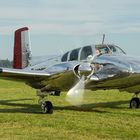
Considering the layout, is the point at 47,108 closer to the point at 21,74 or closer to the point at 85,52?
the point at 21,74

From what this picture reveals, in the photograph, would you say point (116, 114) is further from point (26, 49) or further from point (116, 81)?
A: point (26, 49)

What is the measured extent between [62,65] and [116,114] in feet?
9.17

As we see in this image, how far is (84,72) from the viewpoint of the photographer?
15.0 m

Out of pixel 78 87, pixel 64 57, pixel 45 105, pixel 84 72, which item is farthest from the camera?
pixel 64 57

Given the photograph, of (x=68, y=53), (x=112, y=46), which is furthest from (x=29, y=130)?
(x=112, y=46)

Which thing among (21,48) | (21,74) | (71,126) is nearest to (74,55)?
(21,74)

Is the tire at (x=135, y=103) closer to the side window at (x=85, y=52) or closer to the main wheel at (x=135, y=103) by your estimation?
the main wheel at (x=135, y=103)

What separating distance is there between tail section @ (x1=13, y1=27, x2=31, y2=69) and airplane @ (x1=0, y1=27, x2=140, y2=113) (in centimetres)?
508

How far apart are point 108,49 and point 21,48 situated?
7775 mm

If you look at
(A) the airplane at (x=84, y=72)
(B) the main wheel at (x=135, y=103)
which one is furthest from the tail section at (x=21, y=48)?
(B) the main wheel at (x=135, y=103)

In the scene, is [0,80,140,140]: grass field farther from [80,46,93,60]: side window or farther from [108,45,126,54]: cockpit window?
[108,45,126,54]: cockpit window

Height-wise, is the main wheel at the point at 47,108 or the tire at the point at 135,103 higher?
the tire at the point at 135,103

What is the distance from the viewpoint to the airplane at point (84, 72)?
1513 centimetres

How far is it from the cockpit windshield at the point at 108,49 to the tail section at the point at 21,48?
6.68 m
